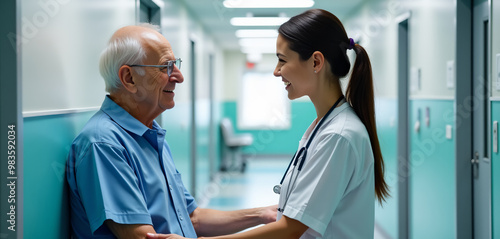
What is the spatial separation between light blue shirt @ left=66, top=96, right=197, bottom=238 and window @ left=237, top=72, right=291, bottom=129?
29.8 feet

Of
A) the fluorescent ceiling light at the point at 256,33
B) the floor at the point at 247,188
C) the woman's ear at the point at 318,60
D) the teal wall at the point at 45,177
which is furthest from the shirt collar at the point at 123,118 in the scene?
the fluorescent ceiling light at the point at 256,33

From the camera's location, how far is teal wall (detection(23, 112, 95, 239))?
4.69 feet

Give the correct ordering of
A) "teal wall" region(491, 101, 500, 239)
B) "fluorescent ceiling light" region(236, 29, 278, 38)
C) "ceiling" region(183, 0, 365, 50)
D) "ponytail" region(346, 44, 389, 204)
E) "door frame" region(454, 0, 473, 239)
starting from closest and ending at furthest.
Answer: "ponytail" region(346, 44, 389, 204) → "teal wall" region(491, 101, 500, 239) → "door frame" region(454, 0, 473, 239) → "ceiling" region(183, 0, 365, 50) → "fluorescent ceiling light" region(236, 29, 278, 38)

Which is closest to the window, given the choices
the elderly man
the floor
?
the floor

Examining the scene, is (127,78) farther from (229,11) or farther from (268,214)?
(229,11)

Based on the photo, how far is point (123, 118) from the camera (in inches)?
61.8

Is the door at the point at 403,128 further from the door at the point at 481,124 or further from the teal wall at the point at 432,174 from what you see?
the door at the point at 481,124

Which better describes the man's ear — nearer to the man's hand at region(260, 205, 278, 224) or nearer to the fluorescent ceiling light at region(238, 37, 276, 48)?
the man's hand at region(260, 205, 278, 224)

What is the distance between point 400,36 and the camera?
4.00 m

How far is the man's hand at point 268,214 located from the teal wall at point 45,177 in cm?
67

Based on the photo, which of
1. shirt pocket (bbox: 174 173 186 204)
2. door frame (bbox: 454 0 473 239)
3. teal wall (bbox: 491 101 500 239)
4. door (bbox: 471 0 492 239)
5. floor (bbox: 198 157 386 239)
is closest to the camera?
shirt pocket (bbox: 174 173 186 204)

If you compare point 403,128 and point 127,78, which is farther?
point 403,128

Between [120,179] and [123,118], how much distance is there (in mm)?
233

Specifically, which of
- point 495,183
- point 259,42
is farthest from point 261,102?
point 495,183
